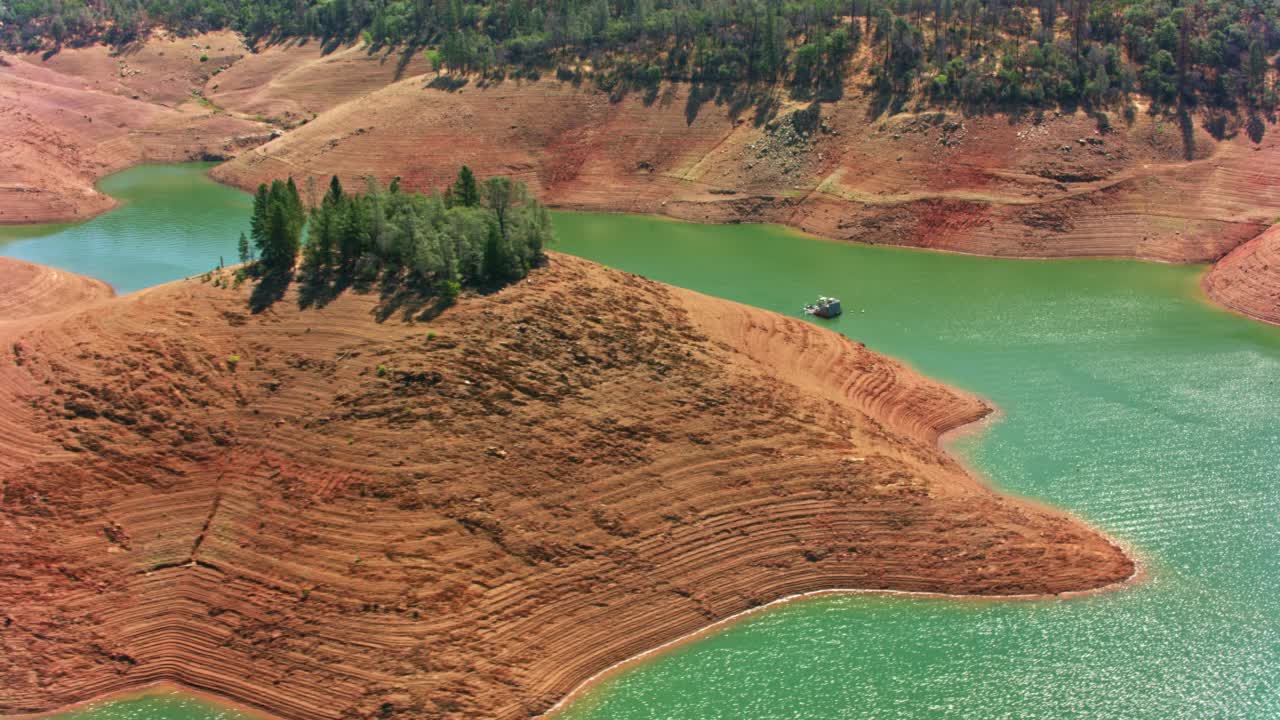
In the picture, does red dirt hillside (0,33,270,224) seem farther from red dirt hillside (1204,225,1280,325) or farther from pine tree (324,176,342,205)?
red dirt hillside (1204,225,1280,325)

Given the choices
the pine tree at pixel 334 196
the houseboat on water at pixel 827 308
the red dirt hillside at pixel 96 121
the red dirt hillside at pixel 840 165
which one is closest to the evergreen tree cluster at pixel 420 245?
the pine tree at pixel 334 196

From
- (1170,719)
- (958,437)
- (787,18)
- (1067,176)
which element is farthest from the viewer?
(787,18)

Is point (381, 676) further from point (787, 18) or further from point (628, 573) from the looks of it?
point (787, 18)

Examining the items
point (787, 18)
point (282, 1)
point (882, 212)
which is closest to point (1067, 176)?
point (882, 212)

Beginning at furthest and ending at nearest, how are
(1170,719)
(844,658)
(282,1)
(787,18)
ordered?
(282,1)
(787,18)
(844,658)
(1170,719)

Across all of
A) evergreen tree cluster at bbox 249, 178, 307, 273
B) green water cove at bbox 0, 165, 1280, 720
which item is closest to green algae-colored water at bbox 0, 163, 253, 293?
green water cove at bbox 0, 165, 1280, 720

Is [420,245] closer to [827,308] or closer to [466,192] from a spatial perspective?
[466,192]
